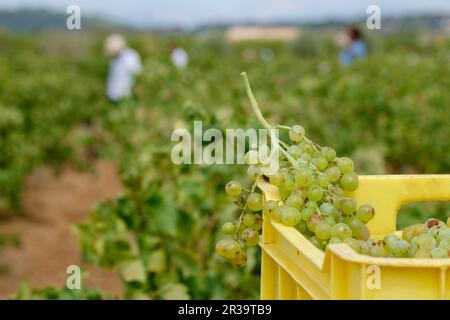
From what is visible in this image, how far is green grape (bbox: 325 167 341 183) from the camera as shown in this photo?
1610 mm

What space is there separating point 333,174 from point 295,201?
0.14 meters

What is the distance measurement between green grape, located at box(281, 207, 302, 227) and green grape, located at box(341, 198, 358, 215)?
0.37 ft

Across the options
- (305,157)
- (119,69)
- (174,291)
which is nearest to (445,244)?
(305,157)

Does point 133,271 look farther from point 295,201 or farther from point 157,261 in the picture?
point 295,201

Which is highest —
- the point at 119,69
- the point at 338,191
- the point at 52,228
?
the point at 119,69

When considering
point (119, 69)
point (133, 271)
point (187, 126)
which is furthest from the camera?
point (119, 69)

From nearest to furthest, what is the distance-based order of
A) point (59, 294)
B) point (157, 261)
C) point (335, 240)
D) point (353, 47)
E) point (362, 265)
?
point (362, 265) → point (335, 240) → point (59, 294) → point (157, 261) → point (353, 47)

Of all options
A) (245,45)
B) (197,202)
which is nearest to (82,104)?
(197,202)

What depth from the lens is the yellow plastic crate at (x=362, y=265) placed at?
1136mm

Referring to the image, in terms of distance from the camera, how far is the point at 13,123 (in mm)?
7699

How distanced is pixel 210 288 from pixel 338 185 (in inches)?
59.4

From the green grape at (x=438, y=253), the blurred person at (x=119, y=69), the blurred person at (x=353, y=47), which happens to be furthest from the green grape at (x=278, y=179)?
the blurred person at (x=353, y=47)

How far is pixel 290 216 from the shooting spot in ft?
4.76
